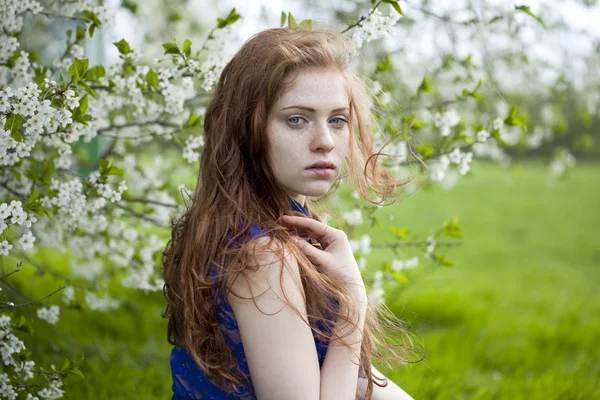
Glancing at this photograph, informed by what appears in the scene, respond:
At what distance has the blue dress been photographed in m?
1.66

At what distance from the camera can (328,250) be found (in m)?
1.78

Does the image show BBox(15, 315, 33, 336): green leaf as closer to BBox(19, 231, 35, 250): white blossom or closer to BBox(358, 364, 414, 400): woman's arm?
BBox(19, 231, 35, 250): white blossom

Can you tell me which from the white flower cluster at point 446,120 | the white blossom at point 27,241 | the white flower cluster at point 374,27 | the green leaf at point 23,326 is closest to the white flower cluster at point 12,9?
the white blossom at point 27,241

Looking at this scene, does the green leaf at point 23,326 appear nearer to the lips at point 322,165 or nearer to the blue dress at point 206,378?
the blue dress at point 206,378

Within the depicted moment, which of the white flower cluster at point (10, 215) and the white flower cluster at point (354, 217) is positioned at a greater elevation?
the white flower cluster at point (10, 215)

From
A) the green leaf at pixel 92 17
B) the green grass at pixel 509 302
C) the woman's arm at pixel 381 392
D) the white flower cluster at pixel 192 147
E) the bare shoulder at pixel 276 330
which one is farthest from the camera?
the green grass at pixel 509 302

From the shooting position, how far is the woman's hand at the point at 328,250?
172cm

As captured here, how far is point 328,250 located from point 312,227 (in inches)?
3.0

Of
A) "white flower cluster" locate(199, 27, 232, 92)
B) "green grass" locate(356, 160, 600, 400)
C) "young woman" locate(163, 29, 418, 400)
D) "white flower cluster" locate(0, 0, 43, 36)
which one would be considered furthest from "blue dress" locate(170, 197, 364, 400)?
"white flower cluster" locate(0, 0, 43, 36)

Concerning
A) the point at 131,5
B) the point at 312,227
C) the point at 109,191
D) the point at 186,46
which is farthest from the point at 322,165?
the point at 131,5

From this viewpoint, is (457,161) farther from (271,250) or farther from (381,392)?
(271,250)

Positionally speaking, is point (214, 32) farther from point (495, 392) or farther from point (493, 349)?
point (493, 349)

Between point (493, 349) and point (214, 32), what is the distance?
9.14 feet

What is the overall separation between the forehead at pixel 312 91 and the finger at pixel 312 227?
0.31m
